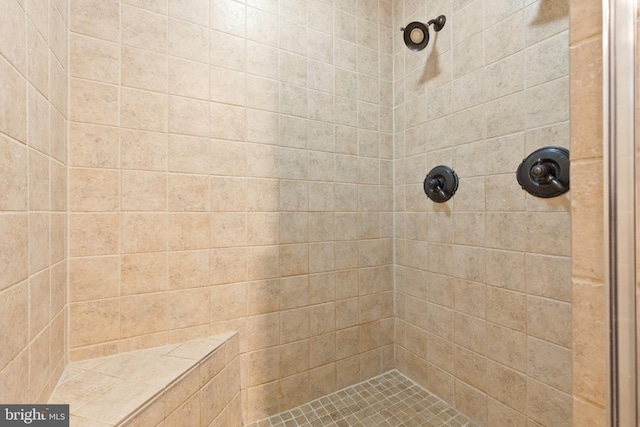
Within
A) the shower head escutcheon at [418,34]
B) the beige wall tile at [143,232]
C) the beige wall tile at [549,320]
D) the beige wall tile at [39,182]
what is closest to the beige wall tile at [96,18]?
the beige wall tile at [39,182]

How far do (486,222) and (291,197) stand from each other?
89 cm

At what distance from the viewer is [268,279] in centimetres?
135

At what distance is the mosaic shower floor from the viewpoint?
1.27 m

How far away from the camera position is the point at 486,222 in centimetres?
123

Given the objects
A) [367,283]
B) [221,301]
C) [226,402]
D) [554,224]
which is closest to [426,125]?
[554,224]

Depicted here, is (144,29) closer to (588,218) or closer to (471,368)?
(588,218)

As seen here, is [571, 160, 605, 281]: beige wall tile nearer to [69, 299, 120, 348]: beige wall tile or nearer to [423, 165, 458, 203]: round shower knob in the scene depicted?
[423, 165, 458, 203]: round shower knob

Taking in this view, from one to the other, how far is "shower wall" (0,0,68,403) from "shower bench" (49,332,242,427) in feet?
0.28

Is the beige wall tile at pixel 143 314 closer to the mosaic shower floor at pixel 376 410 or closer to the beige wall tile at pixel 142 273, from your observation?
the beige wall tile at pixel 142 273

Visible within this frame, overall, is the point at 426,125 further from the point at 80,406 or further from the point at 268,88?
the point at 80,406

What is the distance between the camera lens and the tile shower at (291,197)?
2.94ft

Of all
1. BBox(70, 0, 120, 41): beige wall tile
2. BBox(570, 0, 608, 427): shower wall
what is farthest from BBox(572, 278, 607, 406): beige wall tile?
BBox(70, 0, 120, 41): beige wall tile

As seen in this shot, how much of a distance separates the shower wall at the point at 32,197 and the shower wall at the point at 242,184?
0.10m

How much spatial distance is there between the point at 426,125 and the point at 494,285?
854mm
